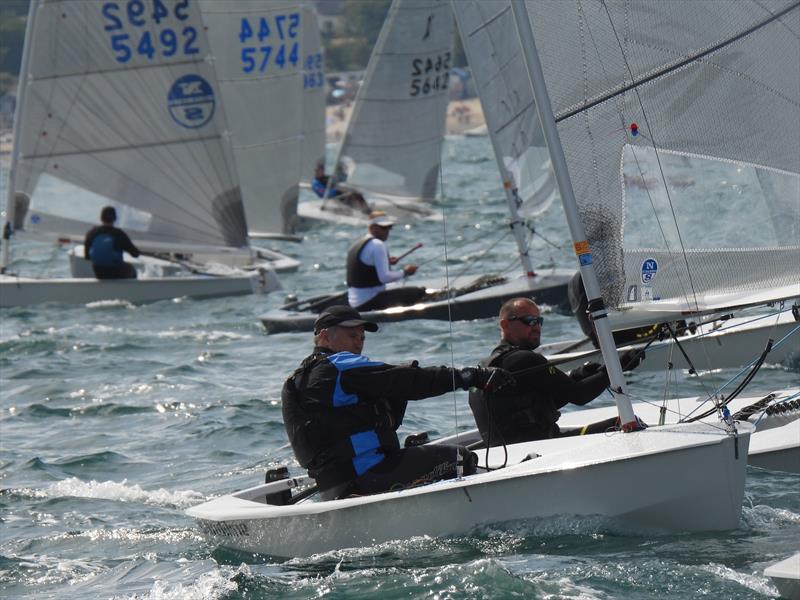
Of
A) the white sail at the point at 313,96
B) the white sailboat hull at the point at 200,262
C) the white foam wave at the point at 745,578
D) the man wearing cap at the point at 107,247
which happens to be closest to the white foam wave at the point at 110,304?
the man wearing cap at the point at 107,247

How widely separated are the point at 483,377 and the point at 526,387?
631mm

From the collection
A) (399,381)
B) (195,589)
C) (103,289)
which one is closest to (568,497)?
(399,381)

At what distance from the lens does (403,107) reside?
2133cm

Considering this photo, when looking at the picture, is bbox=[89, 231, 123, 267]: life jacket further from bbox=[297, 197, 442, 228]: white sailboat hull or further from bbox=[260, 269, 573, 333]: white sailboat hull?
bbox=[297, 197, 442, 228]: white sailboat hull

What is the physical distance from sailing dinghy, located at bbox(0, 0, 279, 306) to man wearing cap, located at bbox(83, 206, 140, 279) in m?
0.17

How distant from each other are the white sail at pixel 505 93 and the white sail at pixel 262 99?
7993 millimetres

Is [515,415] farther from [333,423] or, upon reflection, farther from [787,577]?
[787,577]

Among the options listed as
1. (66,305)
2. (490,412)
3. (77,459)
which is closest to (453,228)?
(66,305)

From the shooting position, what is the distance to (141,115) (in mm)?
14883

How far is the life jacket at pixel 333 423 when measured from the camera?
5453 millimetres

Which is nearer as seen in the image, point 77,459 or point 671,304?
point 671,304

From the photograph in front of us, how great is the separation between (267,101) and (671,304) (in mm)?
15138

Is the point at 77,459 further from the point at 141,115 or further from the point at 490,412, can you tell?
the point at 141,115

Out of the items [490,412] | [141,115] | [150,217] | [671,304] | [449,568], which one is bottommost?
[449,568]
